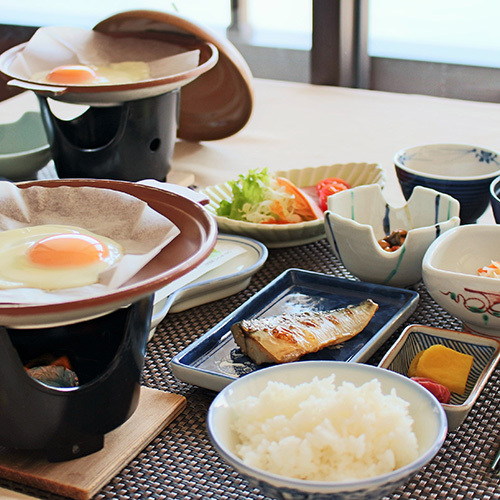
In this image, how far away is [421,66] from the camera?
302cm

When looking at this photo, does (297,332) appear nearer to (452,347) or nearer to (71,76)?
(452,347)

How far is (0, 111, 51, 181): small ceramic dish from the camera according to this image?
1.63 m

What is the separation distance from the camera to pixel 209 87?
1.86m

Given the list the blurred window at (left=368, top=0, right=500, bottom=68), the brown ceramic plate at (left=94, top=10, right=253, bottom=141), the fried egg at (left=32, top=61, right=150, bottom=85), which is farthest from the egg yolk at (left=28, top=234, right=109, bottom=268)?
the blurred window at (left=368, top=0, right=500, bottom=68)

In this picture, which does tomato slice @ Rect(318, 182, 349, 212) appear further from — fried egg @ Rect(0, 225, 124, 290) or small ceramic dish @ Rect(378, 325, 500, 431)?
fried egg @ Rect(0, 225, 124, 290)

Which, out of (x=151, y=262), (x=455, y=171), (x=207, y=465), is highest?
(x=151, y=262)

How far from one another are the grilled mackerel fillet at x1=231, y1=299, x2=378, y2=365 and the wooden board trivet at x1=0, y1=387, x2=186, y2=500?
0.47 ft

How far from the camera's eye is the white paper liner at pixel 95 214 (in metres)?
0.86

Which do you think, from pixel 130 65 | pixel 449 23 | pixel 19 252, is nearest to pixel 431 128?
pixel 130 65

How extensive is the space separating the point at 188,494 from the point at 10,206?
393 millimetres

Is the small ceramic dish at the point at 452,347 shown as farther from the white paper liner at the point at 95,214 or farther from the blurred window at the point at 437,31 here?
the blurred window at the point at 437,31

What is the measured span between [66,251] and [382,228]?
0.67 metres

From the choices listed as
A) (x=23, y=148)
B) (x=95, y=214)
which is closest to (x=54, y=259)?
(x=95, y=214)

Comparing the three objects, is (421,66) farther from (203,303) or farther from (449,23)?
(203,303)
